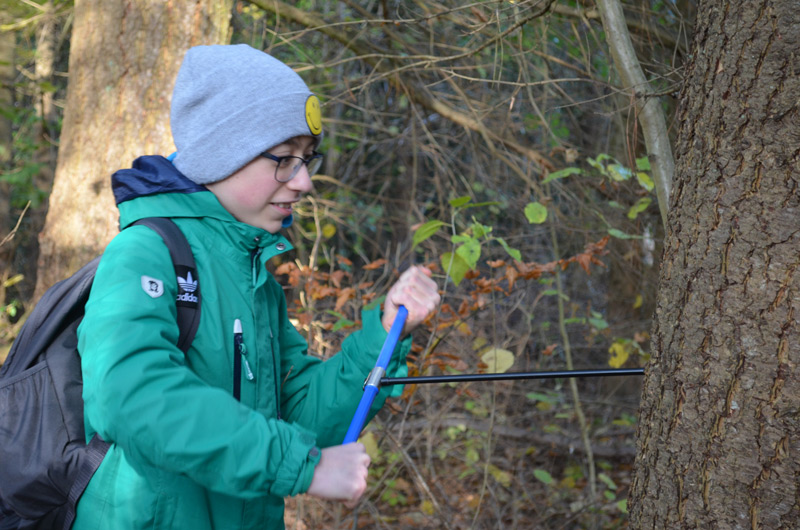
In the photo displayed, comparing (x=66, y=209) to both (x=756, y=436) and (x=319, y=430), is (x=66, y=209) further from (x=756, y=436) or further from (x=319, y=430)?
(x=756, y=436)

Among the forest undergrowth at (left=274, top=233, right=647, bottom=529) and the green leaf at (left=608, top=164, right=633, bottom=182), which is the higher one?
the green leaf at (left=608, top=164, right=633, bottom=182)

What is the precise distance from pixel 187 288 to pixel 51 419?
40cm

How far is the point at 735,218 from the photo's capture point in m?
1.33

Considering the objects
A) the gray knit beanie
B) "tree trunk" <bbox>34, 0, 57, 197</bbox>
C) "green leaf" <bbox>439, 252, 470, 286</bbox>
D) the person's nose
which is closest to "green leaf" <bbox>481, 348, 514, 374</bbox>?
"green leaf" <bbox>439, 252, 470, 286</bbox>

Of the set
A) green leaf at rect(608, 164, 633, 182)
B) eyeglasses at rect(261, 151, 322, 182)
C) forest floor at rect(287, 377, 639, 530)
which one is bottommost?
forest floor at rect(287, 377, 639, 530)

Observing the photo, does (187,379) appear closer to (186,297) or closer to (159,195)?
(186,297)

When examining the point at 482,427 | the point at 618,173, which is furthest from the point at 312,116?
the point at 482,427

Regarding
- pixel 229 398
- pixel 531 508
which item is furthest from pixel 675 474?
pixel 531 508

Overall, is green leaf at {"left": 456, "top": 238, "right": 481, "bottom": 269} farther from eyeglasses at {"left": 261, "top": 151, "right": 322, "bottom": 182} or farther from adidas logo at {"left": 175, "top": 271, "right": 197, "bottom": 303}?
adidas logo at {"left": 175, "top": 271, "right": 197, "bottom": 303}

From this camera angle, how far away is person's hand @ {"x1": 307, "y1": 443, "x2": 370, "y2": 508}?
1.33 meters

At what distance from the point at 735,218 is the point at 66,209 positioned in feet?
9.61

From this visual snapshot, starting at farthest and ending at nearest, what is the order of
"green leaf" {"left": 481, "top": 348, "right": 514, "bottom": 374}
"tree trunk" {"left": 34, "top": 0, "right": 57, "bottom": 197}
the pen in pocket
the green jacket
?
"tree trunk" {"left": 34, "top": 0, "right": 57, "bottom": 197} < "green leaf" {"left": 481, "top": 348, "right": 514, "bottom": 374} < the pen in pocket < the green jacket

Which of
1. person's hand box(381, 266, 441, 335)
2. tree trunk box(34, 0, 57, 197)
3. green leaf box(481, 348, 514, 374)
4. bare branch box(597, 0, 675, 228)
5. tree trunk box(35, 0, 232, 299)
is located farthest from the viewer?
tree trunk box(34, 0, 57, 197)

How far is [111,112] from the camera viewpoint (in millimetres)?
3186
